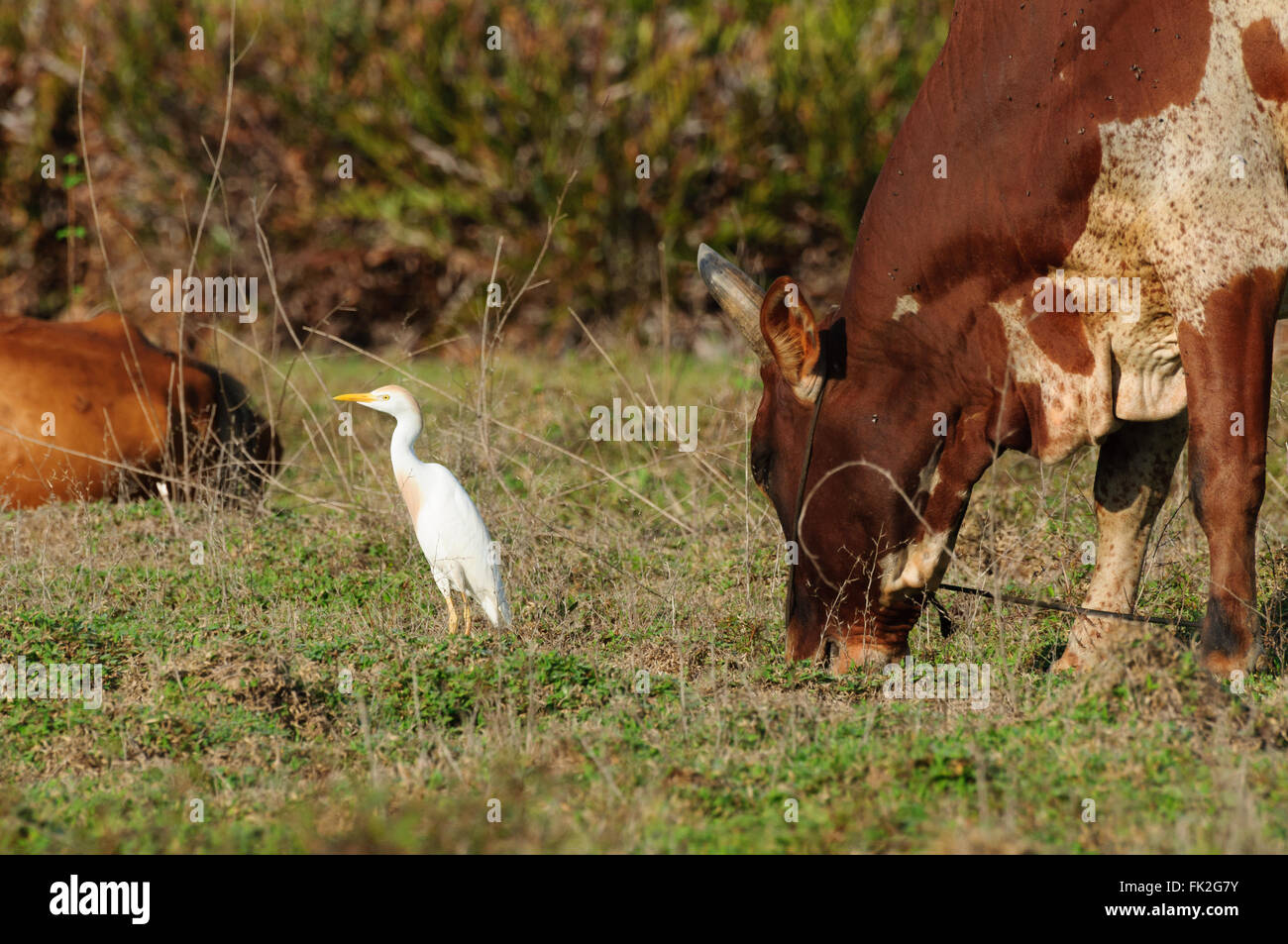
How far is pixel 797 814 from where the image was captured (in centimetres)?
320

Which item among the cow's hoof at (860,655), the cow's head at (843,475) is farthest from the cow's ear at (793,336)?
the cow's hoof at (860,655)

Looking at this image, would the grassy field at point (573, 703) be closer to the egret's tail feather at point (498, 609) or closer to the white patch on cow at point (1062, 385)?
the egret's tail feather at point (498, 609)

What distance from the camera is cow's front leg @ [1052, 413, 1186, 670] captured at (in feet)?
15.4

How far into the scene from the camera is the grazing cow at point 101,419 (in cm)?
642

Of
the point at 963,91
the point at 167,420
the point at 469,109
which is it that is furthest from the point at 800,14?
the point at 963,91

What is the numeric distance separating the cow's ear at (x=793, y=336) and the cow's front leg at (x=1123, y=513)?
3.45 feet

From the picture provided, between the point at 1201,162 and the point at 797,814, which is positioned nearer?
the point at 797,814

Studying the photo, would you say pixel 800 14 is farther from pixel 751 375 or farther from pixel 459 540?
pixel 459 540

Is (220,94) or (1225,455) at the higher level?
(220,94)

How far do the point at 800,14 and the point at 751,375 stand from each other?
132 inches

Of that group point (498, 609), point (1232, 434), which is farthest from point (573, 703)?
point (1232, 434)
